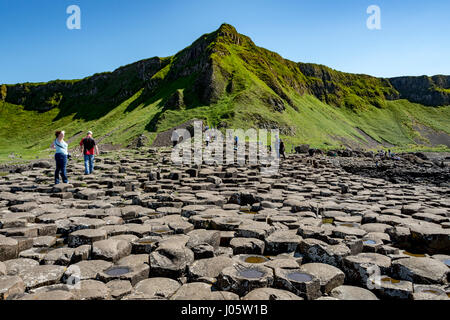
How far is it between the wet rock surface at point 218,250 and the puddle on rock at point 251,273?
1 centimetres

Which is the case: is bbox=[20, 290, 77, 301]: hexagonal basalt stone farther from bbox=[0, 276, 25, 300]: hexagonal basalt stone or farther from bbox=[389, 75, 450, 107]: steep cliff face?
bbox=[389, 75, 450, 107]: steep cliff face

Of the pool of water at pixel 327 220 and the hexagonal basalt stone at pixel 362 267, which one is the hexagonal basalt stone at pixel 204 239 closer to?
the hexagonal basalt stone at pixel 362 267

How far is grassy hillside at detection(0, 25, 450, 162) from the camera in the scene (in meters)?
55.8

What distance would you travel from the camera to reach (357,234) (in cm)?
604

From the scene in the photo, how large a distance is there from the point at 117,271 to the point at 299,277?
2.62 meters

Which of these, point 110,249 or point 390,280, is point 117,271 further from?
point 390,280

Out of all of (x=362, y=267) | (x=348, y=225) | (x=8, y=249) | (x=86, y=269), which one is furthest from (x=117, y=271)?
(x=348, y=225)

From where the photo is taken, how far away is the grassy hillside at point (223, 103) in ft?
183

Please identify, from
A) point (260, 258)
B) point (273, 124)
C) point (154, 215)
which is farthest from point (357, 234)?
point (273, 124)

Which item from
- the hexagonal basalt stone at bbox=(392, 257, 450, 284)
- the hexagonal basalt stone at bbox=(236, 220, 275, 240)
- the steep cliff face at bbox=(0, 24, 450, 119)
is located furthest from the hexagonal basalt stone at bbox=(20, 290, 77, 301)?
the steep cliff face at bbox=(0, 24, 450, 119)

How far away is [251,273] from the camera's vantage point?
428 centimetres

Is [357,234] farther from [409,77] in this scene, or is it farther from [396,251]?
[409,77]

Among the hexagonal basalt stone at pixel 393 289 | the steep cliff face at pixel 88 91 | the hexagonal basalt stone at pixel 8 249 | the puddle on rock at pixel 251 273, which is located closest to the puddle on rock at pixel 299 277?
the puddle on rock at pixel 251 273
